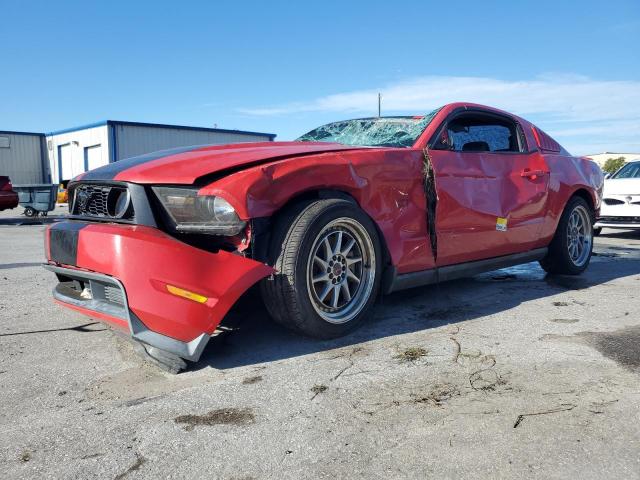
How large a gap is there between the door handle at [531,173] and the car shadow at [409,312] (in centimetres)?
97

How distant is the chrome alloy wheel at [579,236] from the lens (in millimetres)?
5240

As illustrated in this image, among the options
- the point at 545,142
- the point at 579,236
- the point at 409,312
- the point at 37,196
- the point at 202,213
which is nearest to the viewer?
the point at 202,213

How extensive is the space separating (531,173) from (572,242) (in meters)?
1.16

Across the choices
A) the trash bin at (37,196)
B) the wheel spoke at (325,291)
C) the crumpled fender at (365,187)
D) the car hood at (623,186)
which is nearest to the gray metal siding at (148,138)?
the trash bin at (37,196)

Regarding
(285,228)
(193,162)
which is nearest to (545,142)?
(285,228)

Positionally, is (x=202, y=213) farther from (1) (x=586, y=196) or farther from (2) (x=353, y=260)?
(1) (x=586, y=196)

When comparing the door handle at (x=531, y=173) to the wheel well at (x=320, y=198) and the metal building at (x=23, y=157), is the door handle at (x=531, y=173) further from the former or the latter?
the metal building at (x=23, y=157)

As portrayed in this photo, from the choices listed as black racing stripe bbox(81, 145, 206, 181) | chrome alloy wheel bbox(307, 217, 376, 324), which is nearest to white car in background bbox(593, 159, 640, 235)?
chrome alloy wheel bbox(307, 217, 376, 324)

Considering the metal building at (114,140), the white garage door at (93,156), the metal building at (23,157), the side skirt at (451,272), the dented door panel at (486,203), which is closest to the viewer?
the side skirt at (451,272)

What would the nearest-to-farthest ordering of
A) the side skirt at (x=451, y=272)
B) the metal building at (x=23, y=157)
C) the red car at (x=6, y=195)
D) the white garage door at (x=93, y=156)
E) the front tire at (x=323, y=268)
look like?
the front tire at (x=323, y=268), the side skirt at (x=451, y=272), the red car at (x=6, y=195), the white garage door at (x=93, y=156), the metal building at (x=23, y=157)

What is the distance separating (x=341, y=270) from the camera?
3.16 m

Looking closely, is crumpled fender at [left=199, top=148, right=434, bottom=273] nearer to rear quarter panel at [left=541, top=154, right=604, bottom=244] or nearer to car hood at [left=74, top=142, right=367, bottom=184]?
car hood at [left=74, top=142, right=367, bottom=184]

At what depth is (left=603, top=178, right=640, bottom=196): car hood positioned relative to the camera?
8805mm

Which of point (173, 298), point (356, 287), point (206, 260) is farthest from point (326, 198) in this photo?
point (173, 298)
